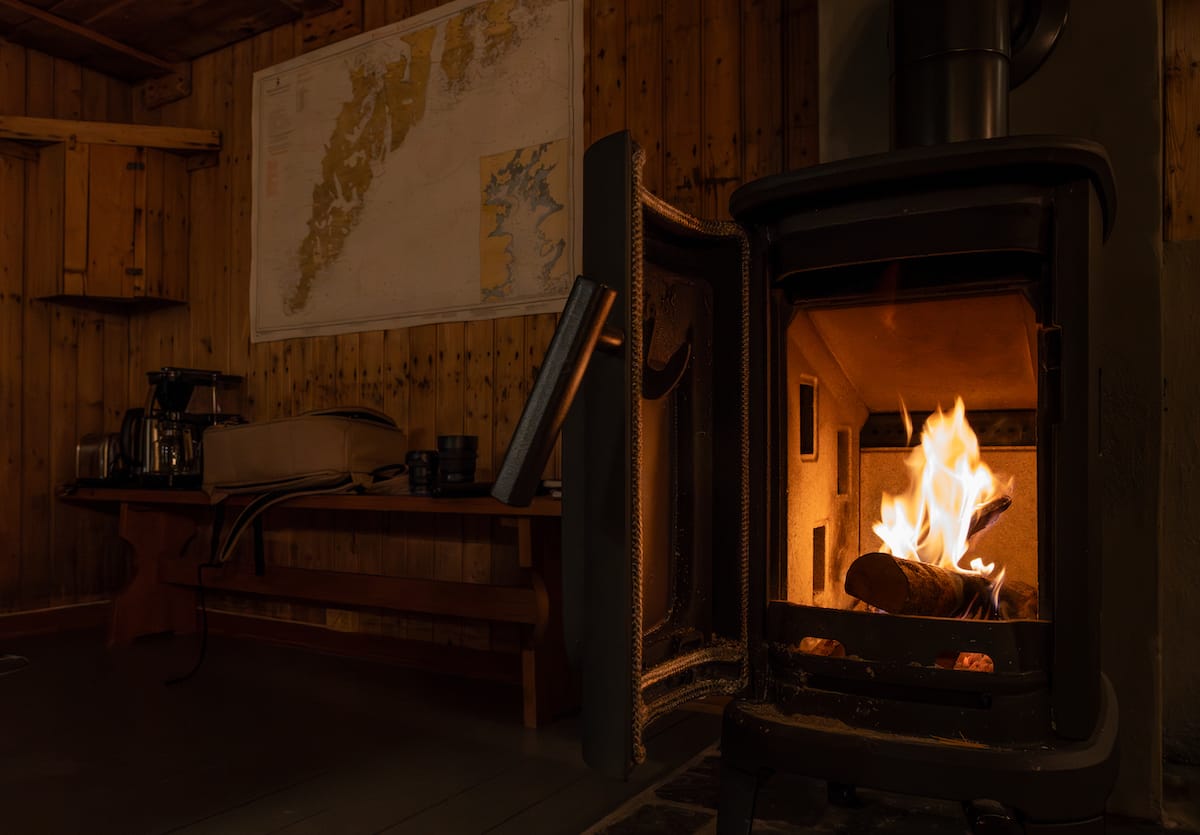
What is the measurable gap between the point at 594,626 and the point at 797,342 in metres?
0.50

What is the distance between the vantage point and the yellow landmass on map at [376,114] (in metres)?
2.39

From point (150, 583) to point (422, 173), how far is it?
5.12ft

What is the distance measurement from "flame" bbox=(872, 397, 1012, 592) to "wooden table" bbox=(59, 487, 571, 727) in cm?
76

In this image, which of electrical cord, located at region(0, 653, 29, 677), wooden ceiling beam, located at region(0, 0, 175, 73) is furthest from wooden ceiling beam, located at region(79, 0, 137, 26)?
electrical cord, located at region(0, 653, 29, 677)

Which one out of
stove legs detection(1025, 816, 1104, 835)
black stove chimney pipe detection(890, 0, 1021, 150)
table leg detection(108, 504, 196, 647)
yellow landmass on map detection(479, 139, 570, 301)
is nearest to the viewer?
stove legs detection(1025, 816, 1104, 835)

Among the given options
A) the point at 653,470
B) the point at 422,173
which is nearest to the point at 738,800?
the point at 653,470

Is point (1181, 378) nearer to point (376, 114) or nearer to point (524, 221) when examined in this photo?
point (524, 221)

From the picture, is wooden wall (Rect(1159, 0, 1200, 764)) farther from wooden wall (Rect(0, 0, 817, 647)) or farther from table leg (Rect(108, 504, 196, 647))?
table leg (Rect(108, 504, 196, 647))

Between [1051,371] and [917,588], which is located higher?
[1051,371]

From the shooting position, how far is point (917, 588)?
1082 mm

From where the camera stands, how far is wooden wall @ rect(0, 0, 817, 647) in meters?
1.94

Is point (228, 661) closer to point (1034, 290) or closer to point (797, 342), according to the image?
point (797, 342)

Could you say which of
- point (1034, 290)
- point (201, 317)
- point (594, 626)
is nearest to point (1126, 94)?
point (1034, 290)

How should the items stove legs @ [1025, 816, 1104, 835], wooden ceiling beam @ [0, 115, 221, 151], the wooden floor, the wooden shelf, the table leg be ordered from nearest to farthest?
stove legs @ [1025, 816, 1104, 835]
the wooden floor
the wooden shelf
the table leg
wooden ceiling beam @ [0, 115, 221, 151]
